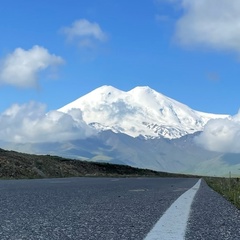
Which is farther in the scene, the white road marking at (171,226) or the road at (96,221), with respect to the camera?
the road at (96,221)

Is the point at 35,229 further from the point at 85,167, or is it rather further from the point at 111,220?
the point at 85,167

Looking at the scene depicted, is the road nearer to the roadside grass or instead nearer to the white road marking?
the white road marking

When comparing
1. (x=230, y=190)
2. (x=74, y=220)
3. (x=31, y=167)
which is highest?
(x=31, y=167)

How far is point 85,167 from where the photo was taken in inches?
2815

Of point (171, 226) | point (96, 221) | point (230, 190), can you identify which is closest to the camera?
point (171, 226)

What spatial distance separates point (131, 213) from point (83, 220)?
1358 mm

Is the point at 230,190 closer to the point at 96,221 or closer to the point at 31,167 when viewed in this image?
the point at 96,221

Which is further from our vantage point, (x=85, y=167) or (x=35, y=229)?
(x=85, y=167)

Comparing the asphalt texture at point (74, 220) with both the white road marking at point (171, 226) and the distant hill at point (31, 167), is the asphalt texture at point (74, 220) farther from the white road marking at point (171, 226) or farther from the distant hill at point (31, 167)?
the distant hill at point (31, 167)

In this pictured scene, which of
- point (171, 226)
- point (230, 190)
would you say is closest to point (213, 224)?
point (171, 226)

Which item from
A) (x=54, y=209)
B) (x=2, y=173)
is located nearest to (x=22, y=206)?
(x=54, y=209)

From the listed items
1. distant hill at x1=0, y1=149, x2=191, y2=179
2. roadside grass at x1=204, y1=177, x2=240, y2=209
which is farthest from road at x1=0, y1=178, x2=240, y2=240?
distant hill at x1=0, y1=149, x2=191, y2=179

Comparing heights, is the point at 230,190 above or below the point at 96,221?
above

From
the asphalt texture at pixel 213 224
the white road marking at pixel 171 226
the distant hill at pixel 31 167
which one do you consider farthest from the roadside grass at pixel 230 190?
the distant hill at pixel 31 167
